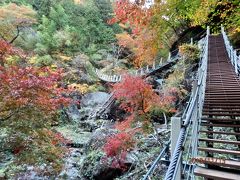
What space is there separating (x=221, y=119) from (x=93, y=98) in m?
18.8

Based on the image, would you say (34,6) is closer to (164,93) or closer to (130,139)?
(164,93)

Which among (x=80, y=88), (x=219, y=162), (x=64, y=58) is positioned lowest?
(x=219, y=162)

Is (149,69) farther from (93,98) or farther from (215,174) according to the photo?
(215,174)

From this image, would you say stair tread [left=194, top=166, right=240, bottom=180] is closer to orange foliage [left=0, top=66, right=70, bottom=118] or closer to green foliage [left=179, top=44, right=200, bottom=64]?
orange foliage [left=0, top=66, right=70, bottom=118]

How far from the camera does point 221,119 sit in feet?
18.0

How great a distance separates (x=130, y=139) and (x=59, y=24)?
27062 mm

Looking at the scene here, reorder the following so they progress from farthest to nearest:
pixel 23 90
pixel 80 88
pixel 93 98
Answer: pixel 93 98 < pixel 80 88 < pixel 23 90

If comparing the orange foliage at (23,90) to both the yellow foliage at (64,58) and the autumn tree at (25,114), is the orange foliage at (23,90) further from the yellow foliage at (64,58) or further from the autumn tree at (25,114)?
the yellow foliage at (64,58)

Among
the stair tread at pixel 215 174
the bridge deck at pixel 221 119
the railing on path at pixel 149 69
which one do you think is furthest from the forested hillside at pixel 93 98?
the stair tread at pixel 215 174

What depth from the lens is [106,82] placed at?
2733 centimetres

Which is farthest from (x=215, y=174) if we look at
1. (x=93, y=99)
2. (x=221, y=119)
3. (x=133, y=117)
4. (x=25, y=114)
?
(x=93, y=99)

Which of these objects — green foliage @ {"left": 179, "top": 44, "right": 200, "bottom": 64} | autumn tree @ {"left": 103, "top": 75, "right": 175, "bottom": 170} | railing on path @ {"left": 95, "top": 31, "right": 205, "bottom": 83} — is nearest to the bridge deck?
green foliage @ {"left": 179, "top": 44, "right": 200, "bottom": 64}

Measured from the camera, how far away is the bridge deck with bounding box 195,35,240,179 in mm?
3820

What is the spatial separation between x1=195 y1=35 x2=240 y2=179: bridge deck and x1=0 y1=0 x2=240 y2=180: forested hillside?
4.93 ft
